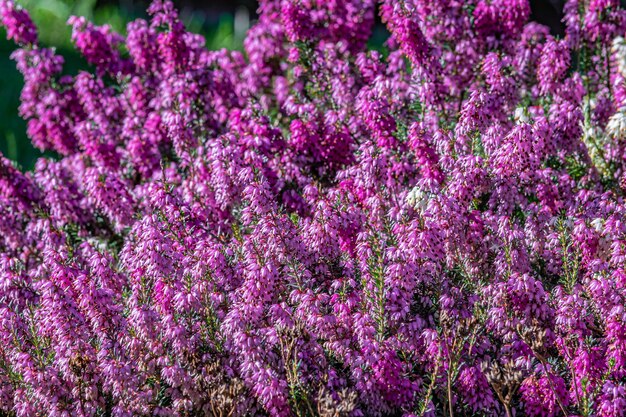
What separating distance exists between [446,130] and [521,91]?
1914 millimetres

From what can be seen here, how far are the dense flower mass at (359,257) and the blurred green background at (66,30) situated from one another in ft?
11.8

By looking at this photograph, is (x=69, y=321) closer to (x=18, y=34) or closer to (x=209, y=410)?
(x=209, y=410)

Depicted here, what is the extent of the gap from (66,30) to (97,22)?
19.7 inches

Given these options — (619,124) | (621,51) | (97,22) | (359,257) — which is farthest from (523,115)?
(97,22)

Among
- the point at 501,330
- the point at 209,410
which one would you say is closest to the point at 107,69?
the point at 209,410

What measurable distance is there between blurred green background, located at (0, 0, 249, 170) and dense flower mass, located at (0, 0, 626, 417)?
3.61 meters

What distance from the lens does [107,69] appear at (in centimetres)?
768

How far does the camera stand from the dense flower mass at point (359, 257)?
14.5 ft

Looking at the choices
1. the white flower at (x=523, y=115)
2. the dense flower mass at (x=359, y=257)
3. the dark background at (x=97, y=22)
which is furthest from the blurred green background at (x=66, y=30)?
the white flower at (x=523, y=115)

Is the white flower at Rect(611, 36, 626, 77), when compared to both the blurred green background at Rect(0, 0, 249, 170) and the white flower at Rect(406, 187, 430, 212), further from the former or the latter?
the blurred green background at Rect(0, 0, 249, 170)

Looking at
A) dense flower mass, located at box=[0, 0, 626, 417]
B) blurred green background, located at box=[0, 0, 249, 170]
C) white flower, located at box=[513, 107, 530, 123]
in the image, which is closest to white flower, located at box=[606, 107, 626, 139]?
dense flower mass, located at box=[0, 0, 626, 417]

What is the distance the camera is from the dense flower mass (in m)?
4.43

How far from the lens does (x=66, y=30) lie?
13.3m

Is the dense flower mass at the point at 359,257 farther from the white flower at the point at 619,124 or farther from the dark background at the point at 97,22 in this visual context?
the dark background at the point at 97,22
